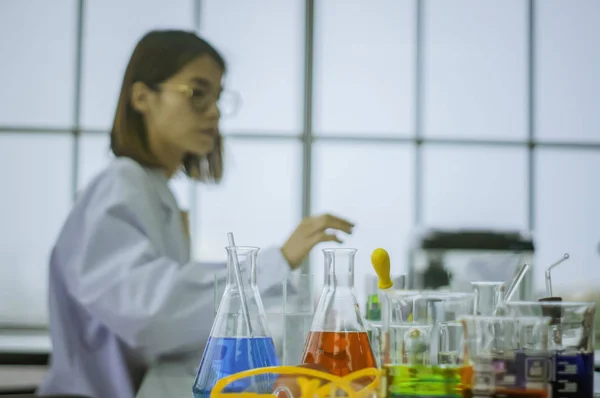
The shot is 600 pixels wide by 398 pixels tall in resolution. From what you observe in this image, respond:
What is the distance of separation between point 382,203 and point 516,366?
366 cm

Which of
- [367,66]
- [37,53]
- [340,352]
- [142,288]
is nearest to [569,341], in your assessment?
[340,352]

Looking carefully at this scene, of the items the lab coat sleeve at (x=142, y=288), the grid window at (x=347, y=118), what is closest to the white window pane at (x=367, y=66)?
the grid window at (x=347, y=118)

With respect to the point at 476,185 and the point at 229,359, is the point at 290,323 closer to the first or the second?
the point at 229,359

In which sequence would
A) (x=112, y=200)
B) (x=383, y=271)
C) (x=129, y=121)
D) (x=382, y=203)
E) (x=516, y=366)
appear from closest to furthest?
(x=516, y=366) → (x=383, y=271) → (x=112, y=200) → (x=129, y=121) → (x=382, y=203)

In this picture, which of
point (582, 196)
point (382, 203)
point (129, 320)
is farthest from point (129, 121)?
point (582, 196)

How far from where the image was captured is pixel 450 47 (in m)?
4.48

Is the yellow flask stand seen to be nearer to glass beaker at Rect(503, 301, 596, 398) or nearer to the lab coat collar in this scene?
glass beaker at Rect(503, 301, 596, 398)

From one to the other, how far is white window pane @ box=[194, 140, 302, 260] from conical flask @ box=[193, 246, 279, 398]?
3.02 m

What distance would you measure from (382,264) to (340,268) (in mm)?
90

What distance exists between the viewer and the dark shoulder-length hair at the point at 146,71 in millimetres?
1896

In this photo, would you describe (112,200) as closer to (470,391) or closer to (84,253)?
(84,253)

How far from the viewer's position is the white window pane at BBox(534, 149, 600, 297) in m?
4.25

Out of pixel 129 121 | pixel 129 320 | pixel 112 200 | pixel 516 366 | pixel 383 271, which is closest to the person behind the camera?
pixel 516 366

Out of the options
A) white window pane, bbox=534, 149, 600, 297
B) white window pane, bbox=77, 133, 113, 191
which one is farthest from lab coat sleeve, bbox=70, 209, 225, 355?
white window pane, bbox=534, 149, 600, 297
